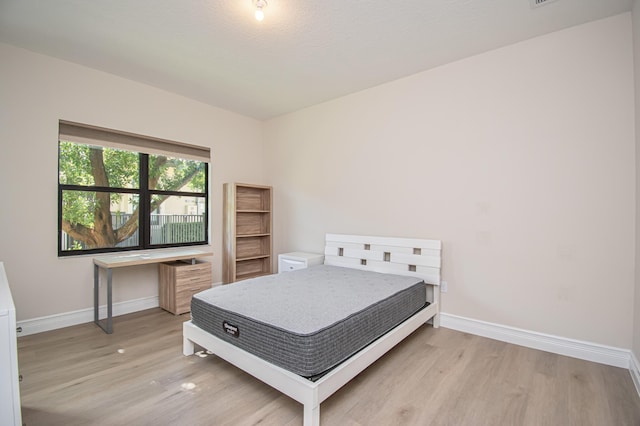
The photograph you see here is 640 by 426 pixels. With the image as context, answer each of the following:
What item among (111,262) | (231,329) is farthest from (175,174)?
(231,329)

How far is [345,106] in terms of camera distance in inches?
145

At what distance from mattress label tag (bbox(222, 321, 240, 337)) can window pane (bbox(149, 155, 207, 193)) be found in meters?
2.45

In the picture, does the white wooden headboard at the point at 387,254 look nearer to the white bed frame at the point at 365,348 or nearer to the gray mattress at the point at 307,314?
the white bed frame at the point at 365,348

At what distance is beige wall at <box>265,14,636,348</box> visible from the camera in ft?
7.16

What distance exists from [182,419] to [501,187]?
291 cm

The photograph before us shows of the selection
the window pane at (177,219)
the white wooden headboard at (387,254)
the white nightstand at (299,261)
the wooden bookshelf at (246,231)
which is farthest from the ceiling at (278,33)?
the white nightstand at (299,261)

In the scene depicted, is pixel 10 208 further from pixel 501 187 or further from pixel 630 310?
pixel 630 310

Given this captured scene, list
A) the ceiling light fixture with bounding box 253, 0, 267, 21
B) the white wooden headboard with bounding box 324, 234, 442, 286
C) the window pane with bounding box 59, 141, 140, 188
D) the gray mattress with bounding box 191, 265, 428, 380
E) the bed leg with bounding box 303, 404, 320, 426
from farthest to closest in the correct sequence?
the window pane with bounding box 59, 141, 140, 188 < the white wooden headboard with bounding box 324, 234, 442, 286 < the ceiling light fixture with bounding box 253, 0, 267, 21 < the gray mattress with bounding box 191, 265, 428, 380 < the bed leg with bounding box 303, 404, 320, 426

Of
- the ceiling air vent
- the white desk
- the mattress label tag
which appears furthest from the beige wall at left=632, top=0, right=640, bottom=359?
the white desk

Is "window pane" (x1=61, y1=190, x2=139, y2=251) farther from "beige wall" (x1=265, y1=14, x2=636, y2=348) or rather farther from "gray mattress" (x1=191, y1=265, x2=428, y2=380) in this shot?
"beige wall" (x1=265, y1=14, x2=636, y2=348)

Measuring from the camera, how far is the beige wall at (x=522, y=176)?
218 centimetres

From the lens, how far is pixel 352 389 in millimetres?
1873

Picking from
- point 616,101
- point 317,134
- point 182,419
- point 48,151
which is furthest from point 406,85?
point 48,151

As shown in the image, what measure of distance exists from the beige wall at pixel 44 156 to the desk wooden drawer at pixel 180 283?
10.3 inches
